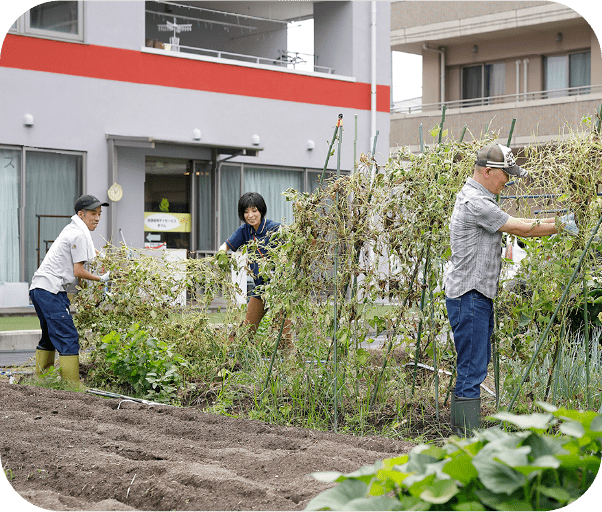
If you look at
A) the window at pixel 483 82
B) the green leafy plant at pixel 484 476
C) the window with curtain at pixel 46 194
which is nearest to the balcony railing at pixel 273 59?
the window with curtain at pixel 46 194

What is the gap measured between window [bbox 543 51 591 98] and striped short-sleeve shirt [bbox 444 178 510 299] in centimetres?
2072

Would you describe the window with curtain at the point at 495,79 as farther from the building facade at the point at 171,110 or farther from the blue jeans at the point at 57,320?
the blue jeans at the point at 57,320

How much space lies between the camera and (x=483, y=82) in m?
26.1

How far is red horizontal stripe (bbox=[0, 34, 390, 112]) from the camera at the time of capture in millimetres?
13891

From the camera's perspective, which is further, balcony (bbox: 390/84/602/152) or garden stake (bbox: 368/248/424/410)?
balcony (bbox: 390/84/602/152)

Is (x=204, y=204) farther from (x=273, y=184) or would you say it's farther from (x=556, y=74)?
(x=556, y=74)

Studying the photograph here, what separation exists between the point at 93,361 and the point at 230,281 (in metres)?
1.56

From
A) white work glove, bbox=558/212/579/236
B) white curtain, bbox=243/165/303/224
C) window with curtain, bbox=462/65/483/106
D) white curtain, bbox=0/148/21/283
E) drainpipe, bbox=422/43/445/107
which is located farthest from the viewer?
drainpipe, bbox=422/43/445/107

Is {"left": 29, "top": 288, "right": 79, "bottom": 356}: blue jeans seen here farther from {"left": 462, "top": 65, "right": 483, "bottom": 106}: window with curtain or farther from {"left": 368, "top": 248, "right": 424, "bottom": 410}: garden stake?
{"left": 462, "top": 65, "right": 483, "bottom": 106}: window with curtain

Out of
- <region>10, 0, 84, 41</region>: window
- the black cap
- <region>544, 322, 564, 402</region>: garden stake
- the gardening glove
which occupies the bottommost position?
<region>544, 322, 564, 402</region>: garden stake

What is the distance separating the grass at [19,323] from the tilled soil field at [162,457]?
564 cm

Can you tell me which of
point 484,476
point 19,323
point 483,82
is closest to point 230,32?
point 19,323

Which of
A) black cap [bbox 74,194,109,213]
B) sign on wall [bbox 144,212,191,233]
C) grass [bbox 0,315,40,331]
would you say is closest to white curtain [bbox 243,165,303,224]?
sign on wall [bbox 144,212,191,233]

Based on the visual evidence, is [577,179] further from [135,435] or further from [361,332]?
[135,435]
